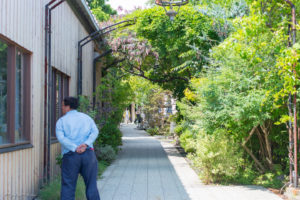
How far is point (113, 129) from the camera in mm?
14492

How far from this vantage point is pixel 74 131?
5.52 metres

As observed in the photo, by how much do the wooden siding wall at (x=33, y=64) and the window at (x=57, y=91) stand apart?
22 centimetres

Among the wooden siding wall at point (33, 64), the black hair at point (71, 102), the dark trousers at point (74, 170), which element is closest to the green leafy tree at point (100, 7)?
the wooden siding wall at point (33, 64)

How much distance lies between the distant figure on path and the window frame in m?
0.95

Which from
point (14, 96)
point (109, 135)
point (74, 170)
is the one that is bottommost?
point (74, 170)

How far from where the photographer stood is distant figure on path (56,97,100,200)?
5.39 meters

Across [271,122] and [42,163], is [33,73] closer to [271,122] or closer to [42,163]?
[42,163]

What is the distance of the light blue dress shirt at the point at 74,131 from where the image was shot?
5.46 metres

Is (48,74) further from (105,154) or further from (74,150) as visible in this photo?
(105,154)

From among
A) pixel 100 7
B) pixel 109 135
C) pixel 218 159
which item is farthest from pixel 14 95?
pixel 100 7

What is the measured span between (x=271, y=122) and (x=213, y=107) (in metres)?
1.56

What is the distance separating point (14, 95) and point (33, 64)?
1080 millimetres

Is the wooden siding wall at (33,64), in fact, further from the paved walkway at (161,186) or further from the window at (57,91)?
the paved walkway at (161,186)

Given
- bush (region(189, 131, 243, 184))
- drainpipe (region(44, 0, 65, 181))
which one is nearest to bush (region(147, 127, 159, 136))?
bush (region(189, 131, 243, 184))
